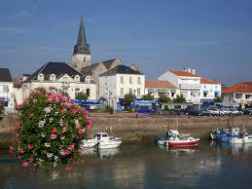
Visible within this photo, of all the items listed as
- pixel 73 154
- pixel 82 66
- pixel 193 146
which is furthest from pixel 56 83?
pixel 73 154

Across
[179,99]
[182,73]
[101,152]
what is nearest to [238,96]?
[182,73]

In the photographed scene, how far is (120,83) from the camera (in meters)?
67.9

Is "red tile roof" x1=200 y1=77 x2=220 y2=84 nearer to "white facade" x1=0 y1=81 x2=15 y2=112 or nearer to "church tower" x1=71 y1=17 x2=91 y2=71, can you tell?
"church tower" x1=71 y1=17 x2=91 y2=71

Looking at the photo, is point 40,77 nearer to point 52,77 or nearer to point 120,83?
point 52,77

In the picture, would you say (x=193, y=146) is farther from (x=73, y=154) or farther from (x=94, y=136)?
(x=73, y=154)

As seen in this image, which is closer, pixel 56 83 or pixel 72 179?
pixel 72 179

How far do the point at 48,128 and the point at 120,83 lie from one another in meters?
56.9

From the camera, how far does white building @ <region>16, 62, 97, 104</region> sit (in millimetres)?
63562

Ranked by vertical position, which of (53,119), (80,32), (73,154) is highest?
(80,32)

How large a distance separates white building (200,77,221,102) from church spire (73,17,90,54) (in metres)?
25.7

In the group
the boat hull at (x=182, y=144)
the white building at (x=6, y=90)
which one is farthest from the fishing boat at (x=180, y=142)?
the white building at (x=6, y=90)

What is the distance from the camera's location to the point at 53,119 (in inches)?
439

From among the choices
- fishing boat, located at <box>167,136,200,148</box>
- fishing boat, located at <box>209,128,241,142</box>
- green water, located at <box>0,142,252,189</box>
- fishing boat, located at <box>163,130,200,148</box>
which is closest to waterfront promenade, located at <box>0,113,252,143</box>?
fishing boat, located at <box>209,128,241,142</box>

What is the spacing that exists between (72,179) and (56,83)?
38.2m
